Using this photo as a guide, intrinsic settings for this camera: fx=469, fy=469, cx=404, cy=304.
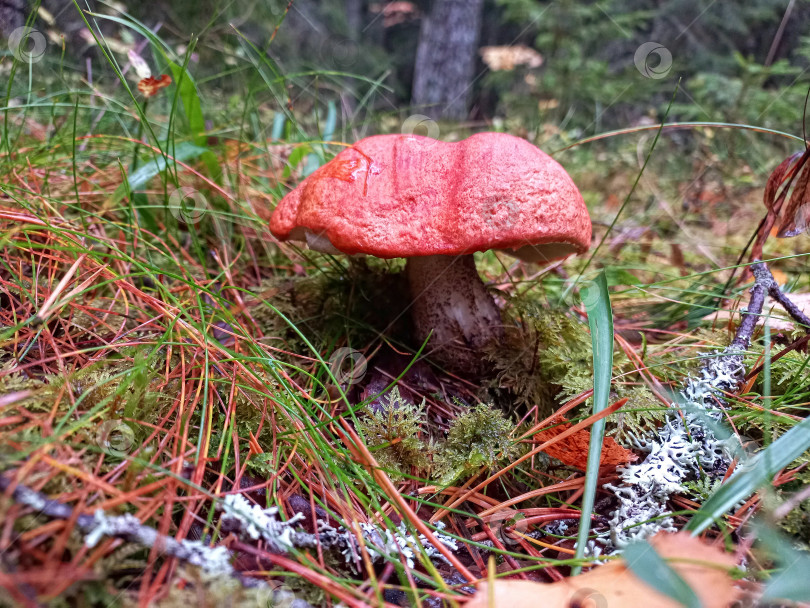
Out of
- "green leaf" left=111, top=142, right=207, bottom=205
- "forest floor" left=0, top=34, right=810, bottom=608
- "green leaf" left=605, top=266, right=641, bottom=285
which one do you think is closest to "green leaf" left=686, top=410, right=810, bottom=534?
"forest floor" left=0, top=34, right=810, bottom=608

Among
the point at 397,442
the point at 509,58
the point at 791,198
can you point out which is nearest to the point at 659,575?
the point at 397,442

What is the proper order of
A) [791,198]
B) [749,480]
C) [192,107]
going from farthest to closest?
[192,107]
[791,198]
[749,480]

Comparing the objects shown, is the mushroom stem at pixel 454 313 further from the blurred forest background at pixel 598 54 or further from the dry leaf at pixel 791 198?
the blurred forest background at pixel 598 54

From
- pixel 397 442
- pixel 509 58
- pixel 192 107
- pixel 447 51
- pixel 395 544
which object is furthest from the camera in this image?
pixel 447 51

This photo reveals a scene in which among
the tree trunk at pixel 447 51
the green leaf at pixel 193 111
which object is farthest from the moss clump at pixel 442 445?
the tree trunk at pixel 447 51

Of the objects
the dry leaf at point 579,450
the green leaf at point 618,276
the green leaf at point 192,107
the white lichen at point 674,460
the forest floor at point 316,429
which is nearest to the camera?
the forest floor at point 316,429

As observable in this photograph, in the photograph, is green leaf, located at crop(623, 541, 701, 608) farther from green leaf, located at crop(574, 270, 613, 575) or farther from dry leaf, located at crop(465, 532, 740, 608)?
green leaf, located at crop(574, 270, 613, 575)

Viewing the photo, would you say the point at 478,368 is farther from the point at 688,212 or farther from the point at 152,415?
the point at 688,212

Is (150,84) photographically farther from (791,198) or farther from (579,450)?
(791,198)
